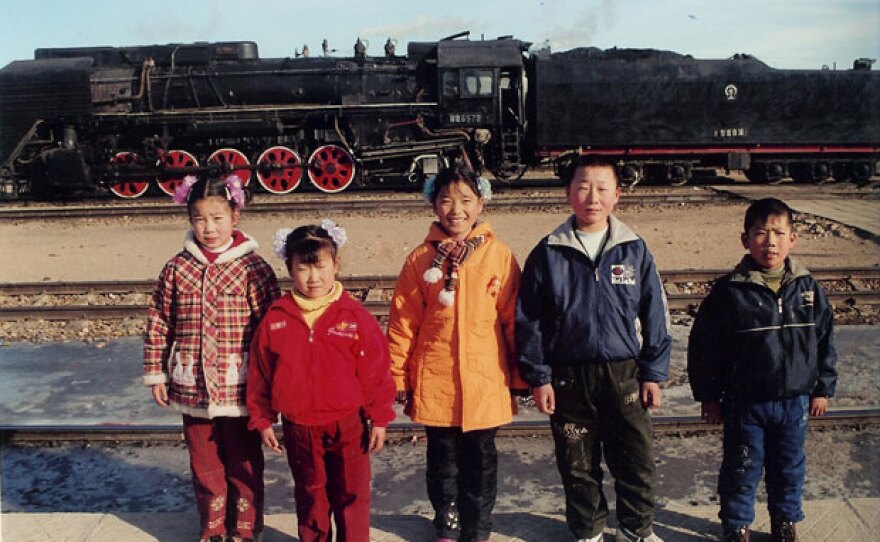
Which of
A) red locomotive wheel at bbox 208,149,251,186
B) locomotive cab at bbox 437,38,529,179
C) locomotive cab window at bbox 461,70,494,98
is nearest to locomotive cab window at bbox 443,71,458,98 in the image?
locomotive cab at bbox 437,38,529,179

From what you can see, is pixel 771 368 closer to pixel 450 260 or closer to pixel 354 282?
pixel 450 260

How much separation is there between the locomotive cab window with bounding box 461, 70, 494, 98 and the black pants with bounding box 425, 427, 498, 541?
1312cm

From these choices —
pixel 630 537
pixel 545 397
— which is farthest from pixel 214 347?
pixel 630 537

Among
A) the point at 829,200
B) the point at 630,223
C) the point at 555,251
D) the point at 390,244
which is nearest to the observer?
the point at 555,251

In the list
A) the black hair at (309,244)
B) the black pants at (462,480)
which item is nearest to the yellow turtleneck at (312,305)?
the black hair at (309,244)

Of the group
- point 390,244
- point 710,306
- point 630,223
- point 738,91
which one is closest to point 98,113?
point 390,244

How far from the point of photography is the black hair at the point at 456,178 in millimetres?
3152

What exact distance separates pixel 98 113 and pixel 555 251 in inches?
583

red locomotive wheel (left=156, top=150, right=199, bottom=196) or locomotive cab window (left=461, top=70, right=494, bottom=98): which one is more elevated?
locomotive cab window (left=461, top=70, right=494, bottom=98)

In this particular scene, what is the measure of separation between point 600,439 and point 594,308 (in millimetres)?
571

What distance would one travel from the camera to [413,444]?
4.64 meters

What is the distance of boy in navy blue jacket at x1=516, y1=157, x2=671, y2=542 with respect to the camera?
3.01 meters

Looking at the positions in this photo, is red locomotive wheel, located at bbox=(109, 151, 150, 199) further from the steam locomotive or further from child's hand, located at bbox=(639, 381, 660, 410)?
child's hand, located at bbox=(639, 381, 660, 410)

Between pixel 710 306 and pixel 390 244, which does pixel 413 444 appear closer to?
pixel 710 306
